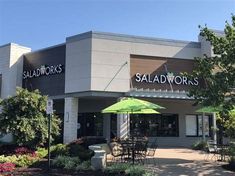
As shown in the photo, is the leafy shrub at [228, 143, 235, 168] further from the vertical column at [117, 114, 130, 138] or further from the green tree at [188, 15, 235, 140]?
the vertical column at [117, 114, 130, 138]

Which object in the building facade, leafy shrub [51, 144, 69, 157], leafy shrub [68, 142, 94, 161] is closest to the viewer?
leafy shrub [68, 142, 94, 161]

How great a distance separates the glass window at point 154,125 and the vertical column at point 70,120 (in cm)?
488

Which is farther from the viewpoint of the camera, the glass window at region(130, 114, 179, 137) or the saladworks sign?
the glass window at region(130, 114, 179, 137)

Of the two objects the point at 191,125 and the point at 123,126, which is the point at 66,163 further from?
the point at 191,125

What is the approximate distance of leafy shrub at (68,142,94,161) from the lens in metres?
18.0

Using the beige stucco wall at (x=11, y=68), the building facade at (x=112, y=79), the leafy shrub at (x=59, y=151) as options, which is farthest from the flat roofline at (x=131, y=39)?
the leafy shrub at (x=59, y=151)

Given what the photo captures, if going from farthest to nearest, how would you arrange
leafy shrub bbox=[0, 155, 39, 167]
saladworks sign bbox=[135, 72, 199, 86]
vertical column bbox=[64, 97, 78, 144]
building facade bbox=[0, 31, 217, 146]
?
saladworks sign bbox=[135, 72, 199, 86]
vertical column bbox=[64, 97, 78, 144]
building facade bbox=[0, 31, 217, 146]
leafy shrub bbox=[0, 155, 39, 167]

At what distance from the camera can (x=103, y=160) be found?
1535 centimetres

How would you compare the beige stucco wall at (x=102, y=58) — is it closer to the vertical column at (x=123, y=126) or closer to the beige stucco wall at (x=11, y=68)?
the vertical column at (x=123, y=126)

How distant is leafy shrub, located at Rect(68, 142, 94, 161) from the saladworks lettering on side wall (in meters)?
9.82

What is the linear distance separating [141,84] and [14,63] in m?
11.9

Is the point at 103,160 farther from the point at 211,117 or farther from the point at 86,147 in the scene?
the point at 211,117

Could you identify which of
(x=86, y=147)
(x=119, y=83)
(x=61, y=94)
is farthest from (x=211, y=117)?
(x=86, y=147)

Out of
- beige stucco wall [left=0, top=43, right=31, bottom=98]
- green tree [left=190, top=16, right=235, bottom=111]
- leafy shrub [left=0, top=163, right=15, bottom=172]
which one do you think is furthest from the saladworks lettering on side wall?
green tree [left=190, top=16, right=235, bottom=111]
